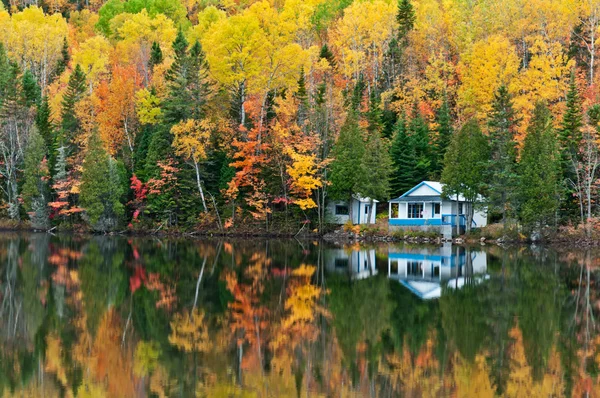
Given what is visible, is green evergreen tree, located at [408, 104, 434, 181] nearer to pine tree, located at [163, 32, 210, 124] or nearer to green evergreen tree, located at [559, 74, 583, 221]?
green evergreen tree, located at [559, 74, 583, 221]

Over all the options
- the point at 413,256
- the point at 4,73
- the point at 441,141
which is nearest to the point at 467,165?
the point at 441,141

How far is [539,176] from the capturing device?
46125 millimetres

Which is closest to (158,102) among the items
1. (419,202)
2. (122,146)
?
(122,146)

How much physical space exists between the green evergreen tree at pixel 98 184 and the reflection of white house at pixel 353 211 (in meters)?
16.8

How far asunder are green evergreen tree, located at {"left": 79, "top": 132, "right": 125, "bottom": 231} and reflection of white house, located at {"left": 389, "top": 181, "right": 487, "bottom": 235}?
860 inches

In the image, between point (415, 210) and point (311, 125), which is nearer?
point (415, 210)

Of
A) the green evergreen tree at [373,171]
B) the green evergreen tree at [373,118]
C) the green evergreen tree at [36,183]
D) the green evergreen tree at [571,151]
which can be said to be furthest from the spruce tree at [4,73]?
the green evergreen tree at [571,151]

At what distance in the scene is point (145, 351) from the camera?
13898mm

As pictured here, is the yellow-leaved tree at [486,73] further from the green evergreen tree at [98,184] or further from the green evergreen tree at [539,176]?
the green evergreen tree at [98,184]

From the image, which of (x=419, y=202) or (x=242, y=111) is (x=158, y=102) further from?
(x=419, y=202)

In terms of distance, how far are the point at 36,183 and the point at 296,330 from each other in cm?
5039

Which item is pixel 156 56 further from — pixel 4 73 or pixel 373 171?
pixel 373 171

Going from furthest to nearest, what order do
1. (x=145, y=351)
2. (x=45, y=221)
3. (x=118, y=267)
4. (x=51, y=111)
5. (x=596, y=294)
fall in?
(x=51, y=111) → (x=45, y=221) → (x=118, y=267) → (x=596, y=294) → (x=145, y=351)

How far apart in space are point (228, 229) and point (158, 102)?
46.9ft
